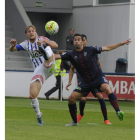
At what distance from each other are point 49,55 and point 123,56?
51.0 feet

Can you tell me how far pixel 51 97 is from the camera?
66.6 feet

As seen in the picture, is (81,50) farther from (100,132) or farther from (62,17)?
(62,17)

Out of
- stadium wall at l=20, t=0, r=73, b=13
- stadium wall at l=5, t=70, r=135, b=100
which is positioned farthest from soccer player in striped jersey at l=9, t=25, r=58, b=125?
stadium wall at l=20, t=0, r=73, b=13

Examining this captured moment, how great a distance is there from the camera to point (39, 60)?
32.7 feet

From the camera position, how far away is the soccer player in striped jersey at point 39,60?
372 inches

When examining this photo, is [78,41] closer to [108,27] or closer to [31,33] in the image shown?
[31,33]

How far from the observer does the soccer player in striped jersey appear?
31.0ft

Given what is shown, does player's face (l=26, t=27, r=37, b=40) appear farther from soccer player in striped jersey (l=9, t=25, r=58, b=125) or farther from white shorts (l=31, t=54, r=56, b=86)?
white shorts (l=31, t=54, r=56, b=86)

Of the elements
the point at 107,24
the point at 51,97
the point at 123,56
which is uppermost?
the point at 107,24

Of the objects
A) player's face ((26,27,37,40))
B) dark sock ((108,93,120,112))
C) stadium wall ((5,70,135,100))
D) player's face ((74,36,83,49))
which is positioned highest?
player's face ((26,27,37,40))

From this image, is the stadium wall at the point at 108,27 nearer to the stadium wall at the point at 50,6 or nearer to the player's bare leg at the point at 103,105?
the stadium wall at the point at 50,6

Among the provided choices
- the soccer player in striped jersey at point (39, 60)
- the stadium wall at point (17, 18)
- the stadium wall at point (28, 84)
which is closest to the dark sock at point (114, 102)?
the soccer player in striped jersey at point (39, 60)

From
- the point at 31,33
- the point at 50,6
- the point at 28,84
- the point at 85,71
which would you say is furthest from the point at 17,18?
the point at 85,71
